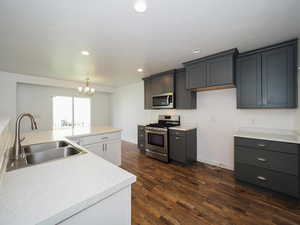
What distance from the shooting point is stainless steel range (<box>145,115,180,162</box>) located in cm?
330

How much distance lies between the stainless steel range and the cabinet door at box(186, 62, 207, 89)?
1189 millimetres

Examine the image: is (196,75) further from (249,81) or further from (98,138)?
(98,138)

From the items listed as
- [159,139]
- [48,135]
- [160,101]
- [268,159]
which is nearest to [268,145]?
[268,159]

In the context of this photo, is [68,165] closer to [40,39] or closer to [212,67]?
[40,39]

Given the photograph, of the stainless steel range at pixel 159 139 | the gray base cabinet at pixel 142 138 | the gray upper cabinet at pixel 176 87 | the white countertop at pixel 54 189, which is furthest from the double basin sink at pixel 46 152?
the gray upper cabinet at pixel 176 87

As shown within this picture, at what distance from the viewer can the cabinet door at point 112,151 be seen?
109 inches

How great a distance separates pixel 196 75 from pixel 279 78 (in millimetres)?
1345

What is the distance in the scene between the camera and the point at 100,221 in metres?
0.75

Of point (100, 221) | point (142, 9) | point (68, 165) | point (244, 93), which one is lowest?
point (100, 221)

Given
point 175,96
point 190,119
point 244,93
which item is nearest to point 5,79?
point 175,96

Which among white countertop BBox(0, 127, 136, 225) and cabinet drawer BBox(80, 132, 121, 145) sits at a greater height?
white countertop BBox(0, 127, 136, 225)

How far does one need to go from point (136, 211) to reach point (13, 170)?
1450mm

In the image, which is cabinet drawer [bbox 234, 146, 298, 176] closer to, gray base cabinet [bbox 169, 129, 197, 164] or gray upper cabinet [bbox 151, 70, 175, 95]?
gray base cabinet [bbox 169, 129, 197, 164]

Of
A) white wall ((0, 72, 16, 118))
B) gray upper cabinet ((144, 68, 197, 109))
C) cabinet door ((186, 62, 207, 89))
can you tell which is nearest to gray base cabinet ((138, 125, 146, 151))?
gray upper cabinet ((144, 68, 197, 109))
